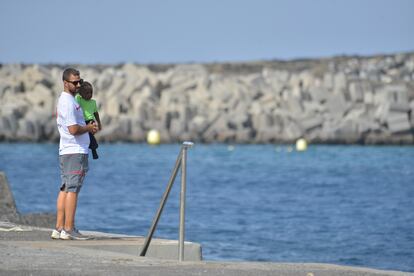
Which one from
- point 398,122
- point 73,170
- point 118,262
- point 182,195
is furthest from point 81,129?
point 398,122

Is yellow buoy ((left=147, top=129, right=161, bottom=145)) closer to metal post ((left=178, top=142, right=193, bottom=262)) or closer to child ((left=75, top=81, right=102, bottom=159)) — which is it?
child ((left=75, top=81, right=102, bottom=159))

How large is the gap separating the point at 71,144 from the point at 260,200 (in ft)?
64.8

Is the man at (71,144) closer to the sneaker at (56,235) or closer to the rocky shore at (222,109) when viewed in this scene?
the sneaker at (56,235)

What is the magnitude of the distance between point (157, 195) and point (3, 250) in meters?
21.9

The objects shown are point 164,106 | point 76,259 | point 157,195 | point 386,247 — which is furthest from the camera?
point 164,106

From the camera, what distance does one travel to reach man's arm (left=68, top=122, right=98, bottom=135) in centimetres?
1145

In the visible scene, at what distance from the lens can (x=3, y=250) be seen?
10453 mm

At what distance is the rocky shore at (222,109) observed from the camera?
6494cm

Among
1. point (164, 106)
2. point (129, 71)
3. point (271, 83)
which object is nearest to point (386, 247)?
point (164, 106)

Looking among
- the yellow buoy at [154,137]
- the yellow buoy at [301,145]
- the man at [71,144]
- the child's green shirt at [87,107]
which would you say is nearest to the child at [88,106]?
the child's green shirt at [87,107]

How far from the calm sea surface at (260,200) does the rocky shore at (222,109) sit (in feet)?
13.5

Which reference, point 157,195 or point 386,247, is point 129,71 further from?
point 386,247

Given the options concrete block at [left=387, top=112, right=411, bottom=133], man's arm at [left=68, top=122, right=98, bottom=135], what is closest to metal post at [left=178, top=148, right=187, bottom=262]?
man's arm at [left=68, top=122, right=98, bottom=135]

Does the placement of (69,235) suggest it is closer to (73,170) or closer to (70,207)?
(70,207)
